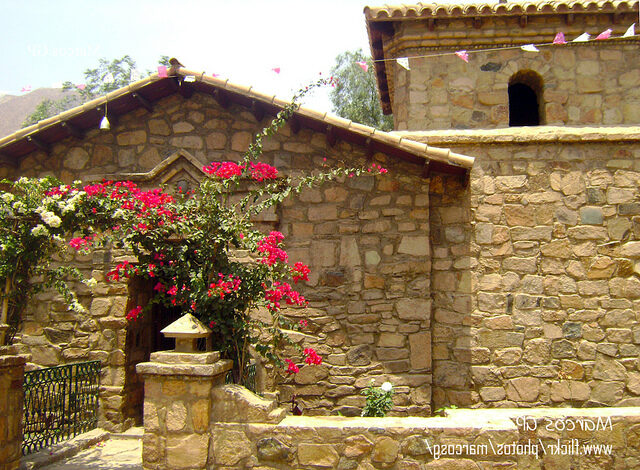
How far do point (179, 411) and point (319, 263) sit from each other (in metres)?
3.18

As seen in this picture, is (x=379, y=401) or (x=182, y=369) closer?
(x=182, y=369)

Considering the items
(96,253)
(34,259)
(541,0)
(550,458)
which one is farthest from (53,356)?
(541,0)

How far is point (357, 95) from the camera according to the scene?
20.5 metres

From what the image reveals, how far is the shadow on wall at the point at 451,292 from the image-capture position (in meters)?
6.79

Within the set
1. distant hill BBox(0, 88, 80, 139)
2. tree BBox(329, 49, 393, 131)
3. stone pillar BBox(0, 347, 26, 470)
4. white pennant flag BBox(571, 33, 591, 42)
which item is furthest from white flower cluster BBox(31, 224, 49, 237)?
distant hill BBox(0, 88, 80, 139)

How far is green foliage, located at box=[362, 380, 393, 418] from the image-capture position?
595 centimetres

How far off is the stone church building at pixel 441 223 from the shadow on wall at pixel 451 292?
0.06 ft

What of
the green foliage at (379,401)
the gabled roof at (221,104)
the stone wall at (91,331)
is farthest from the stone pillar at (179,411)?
the gabled roof at (221,104)

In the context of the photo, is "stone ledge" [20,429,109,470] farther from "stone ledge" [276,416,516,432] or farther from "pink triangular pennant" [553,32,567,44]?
"pink triangular pennant" [553,32,567,44]

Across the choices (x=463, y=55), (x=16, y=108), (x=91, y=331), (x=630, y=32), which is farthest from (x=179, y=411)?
(x=16, y=108)

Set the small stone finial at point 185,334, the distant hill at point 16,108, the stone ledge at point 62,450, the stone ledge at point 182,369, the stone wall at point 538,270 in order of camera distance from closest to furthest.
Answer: the stone ledge at point 182,369 → the small stone finial at point 185,334 → the stone ledge at point 62,450 → the stone wall at point 538,270 → the distant hill at point 16,108

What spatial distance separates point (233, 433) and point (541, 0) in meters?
7.09

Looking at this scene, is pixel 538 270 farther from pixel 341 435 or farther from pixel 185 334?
pixel 185 334

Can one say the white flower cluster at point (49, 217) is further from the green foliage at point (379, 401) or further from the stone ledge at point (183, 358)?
the green foliage at point (379, 401)
